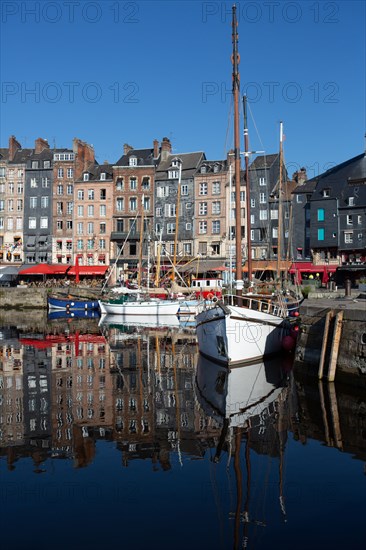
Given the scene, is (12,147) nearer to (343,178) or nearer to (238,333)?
(343,178)

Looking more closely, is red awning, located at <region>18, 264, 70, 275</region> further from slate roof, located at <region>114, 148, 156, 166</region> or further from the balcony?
slate roof, located at <region>114, 148, 156, 166</region>

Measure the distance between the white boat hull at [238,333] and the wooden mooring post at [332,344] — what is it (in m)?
3.01

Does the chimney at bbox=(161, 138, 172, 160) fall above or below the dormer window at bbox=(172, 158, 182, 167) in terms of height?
above

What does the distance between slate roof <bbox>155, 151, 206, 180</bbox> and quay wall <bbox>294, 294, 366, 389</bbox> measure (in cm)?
4764

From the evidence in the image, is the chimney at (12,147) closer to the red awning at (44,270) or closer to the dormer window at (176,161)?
the red awning at (44,270)

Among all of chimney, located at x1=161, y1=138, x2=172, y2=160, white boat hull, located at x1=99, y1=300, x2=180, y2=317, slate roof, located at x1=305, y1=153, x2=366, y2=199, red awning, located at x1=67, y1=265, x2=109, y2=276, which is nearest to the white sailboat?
white boat hull, located at x1=99, y1=300, x2=180, y2=317

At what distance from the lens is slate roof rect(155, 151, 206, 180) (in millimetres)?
65188

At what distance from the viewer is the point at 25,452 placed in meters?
11.1

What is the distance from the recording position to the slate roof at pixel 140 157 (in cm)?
6669

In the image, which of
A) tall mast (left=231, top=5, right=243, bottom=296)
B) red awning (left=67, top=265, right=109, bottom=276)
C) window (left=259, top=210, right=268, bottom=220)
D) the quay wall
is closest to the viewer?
the quay wall

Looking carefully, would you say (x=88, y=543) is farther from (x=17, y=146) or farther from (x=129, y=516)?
(x=17, y=146)

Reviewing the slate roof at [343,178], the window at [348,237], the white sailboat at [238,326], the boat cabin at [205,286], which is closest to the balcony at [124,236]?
the boat cabin at [205,286]

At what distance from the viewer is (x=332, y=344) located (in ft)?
54.9

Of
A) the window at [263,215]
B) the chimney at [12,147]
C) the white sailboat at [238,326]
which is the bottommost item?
the white sailboat at [238,326]
